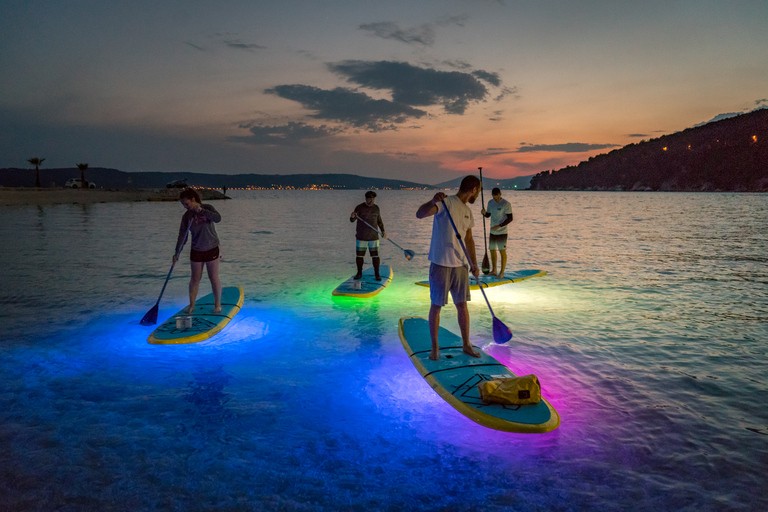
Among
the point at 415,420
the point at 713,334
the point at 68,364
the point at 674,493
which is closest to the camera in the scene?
the point at 674,493

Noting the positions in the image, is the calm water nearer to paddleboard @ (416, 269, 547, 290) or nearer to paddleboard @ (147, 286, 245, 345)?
paddleboard @ (147, 286, 245, 345)

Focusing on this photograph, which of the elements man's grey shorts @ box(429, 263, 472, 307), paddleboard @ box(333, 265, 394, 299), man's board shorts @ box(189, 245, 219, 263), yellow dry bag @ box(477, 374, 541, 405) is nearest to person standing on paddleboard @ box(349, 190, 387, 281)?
paddleboard @ box(333, 265, 394, 299)

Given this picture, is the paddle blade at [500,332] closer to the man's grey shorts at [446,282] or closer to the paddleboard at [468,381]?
the paddleboard at [468,381]

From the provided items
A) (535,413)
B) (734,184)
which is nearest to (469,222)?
(535,413)

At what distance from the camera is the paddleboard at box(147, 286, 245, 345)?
704 centimetres

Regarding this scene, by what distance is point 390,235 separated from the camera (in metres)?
29.0

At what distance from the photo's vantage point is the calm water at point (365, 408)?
3.66 metres

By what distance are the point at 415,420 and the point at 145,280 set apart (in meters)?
11.2

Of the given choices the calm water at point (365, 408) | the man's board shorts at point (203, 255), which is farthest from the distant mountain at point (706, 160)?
the man's board shorts at point (203, 255)

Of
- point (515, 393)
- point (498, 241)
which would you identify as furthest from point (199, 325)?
point (498, 241)

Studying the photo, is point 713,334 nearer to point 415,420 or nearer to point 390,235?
point 415,420

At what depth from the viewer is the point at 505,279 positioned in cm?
1158

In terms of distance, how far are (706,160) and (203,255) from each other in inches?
6795

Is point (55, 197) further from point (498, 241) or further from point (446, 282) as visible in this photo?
point (446, 282)
